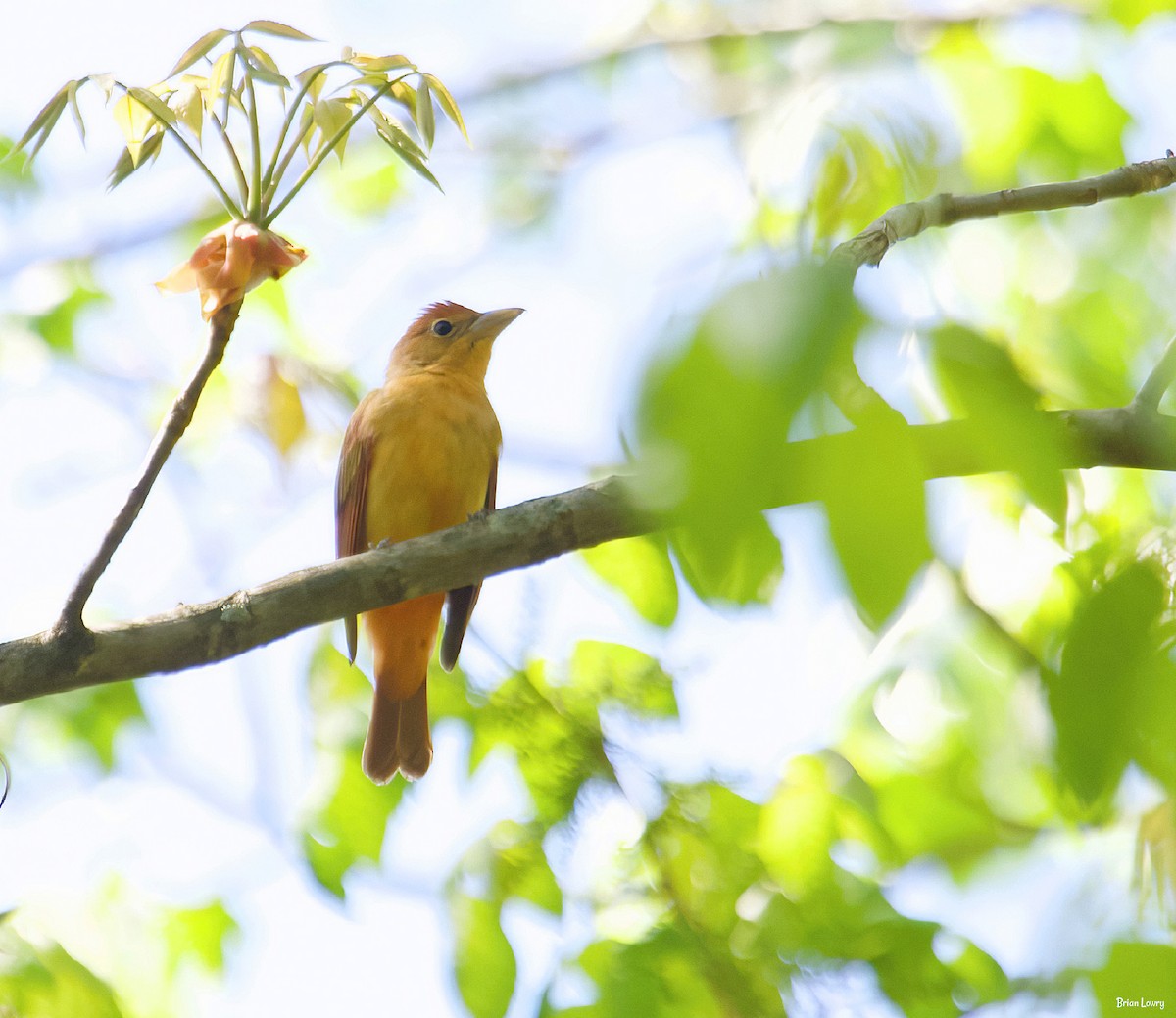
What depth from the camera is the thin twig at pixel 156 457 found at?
2324mm

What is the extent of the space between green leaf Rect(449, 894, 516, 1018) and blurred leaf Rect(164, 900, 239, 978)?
99 cm

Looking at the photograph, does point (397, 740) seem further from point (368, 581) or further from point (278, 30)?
point (278, 30)

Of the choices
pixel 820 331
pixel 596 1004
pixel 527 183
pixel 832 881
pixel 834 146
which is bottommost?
pixel 596 1004

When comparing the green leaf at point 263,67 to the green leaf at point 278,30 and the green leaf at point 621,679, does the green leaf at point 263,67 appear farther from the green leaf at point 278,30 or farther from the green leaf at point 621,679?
the green leaf at point 621,679

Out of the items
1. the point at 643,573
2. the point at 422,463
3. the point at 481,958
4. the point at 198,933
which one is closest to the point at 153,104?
the point at 643,573

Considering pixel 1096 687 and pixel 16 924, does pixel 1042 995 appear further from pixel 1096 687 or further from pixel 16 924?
pixel 16 924

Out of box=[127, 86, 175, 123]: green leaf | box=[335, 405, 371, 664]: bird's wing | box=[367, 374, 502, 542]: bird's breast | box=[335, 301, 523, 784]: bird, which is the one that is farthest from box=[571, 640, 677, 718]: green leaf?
box=[335, 405, 371, 664]: bird's wing

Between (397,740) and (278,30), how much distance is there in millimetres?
3224

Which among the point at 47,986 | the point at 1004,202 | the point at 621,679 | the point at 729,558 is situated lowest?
the point at 47,986

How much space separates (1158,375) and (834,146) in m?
1.02

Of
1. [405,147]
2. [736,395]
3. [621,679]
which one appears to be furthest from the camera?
[621,679]

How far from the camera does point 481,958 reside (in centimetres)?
255

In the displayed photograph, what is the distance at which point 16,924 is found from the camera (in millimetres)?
2588

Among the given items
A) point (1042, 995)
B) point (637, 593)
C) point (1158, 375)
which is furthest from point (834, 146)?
point (1042, 995)
